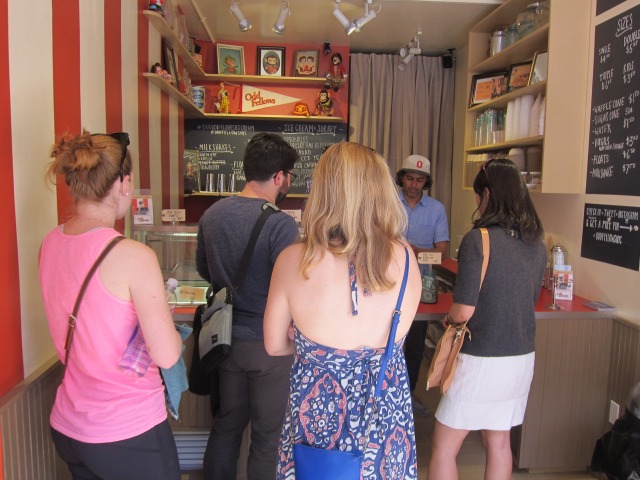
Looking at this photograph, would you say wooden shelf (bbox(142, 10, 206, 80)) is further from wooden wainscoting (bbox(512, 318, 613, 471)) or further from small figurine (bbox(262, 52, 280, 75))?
wooden wainscoting (bbox(512, 318, 613, 471))

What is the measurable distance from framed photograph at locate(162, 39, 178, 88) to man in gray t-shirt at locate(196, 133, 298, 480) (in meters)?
1.68

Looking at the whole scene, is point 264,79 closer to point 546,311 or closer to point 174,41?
point 174,41

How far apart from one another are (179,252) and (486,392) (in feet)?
4.96

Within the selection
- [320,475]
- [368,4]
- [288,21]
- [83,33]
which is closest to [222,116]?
[288,21]

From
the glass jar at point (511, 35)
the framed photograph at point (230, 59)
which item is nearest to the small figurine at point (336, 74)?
the framed photograph at point (230, 59)

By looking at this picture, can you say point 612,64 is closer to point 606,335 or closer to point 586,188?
point 586,188

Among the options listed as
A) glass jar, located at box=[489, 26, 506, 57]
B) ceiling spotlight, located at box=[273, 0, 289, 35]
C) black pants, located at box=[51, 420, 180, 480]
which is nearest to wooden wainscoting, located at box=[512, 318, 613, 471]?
black pants, located at box=[51, 420, 180, 480]

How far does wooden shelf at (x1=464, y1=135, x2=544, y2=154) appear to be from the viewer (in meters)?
2.80

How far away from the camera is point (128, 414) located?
1256mm

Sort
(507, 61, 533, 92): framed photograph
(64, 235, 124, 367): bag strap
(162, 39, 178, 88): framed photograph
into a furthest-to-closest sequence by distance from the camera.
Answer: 1. (162, 39, 178, 88): framed photograph
2. (507, 61, 533, 92): framed photograph
3. (64, 235, 124, 367): bag strap

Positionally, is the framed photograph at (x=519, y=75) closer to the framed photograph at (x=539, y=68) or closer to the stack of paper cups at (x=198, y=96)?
the framed photograph at (x=539, y=68)

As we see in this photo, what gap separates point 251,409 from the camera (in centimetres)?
184

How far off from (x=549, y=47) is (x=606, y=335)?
1.49 meters

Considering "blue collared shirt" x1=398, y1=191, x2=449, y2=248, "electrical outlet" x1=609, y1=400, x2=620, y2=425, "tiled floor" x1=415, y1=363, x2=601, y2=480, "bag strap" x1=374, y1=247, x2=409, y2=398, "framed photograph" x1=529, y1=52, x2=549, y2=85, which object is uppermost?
"framed photograph" x1=529, y1=52, x2=549, y2=85
